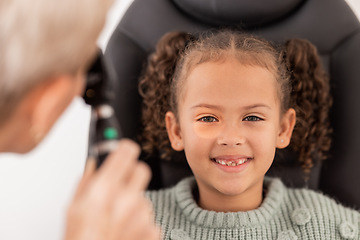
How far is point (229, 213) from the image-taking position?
1255mm

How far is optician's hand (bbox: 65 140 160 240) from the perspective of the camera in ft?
2.20

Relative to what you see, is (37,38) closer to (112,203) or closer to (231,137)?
(112,203)

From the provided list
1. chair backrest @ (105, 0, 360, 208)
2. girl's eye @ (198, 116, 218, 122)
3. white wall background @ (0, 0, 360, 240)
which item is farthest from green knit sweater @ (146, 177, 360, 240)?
white wall background @ (0, 0, 360, 240)

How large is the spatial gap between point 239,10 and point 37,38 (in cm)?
87

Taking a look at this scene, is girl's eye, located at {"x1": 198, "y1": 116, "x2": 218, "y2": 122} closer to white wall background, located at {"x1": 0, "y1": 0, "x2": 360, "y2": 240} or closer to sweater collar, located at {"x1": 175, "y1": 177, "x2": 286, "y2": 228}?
sweater collar, located at {"x1": 175, "y1": 177, "x2": 286, "y2": 228}

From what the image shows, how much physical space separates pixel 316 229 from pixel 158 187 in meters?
0.47

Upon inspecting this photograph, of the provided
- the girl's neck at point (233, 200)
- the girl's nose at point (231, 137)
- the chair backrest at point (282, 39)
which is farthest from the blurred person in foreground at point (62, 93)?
the chair backrest at point (282, 39)

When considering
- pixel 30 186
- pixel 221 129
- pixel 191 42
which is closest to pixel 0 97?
pixel 221 129

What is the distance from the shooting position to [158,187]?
4.85 feet

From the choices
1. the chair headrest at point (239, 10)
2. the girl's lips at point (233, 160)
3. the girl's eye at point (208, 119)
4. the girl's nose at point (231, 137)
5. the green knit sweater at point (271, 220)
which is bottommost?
the green knit sweater at point (271, 220)

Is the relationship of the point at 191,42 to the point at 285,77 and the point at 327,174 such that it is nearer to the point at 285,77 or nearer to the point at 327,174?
the point at 285,77

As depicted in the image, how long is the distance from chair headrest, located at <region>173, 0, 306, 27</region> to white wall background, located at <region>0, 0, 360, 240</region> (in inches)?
21.3

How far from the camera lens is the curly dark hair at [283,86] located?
134 cm

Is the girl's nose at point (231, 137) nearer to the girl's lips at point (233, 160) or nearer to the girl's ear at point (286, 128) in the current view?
the girl's lips at point (233, 160)
